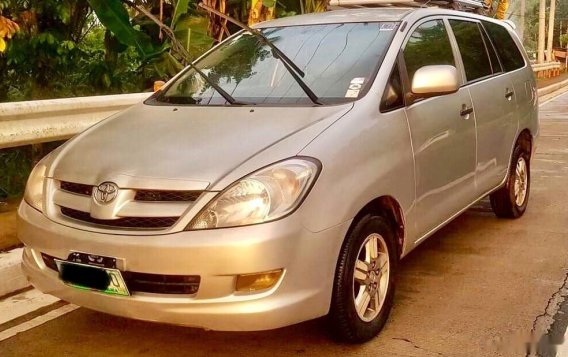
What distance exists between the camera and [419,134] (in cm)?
415

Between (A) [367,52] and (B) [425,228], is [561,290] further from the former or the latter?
(A) [367,52]

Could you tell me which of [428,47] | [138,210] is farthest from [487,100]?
[138,210]

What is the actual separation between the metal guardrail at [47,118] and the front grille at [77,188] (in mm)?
1340

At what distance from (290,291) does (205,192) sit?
1.84 ft

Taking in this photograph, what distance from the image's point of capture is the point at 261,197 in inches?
125

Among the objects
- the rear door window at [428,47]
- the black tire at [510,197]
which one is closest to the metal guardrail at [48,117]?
the rear door window at [428,47]

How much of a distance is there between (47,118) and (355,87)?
2.26 meters

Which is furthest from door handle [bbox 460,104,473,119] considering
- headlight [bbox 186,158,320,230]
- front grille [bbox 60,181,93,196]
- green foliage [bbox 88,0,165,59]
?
green foliage [bbox 88,0,165,59]

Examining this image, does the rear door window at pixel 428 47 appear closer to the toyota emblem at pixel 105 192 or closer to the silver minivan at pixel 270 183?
the silver minivan at pixel 270 183

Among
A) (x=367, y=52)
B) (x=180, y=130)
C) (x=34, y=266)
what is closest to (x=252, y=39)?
(x=367, y=52)

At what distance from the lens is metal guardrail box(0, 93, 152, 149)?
471cm

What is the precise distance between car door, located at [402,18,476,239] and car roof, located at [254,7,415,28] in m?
0.19

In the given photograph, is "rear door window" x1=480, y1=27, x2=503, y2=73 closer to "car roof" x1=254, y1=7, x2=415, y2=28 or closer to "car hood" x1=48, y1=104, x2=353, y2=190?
"car roof" x1=254, y1=7, x2=415, y2=28

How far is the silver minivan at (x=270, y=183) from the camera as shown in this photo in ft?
10.3
